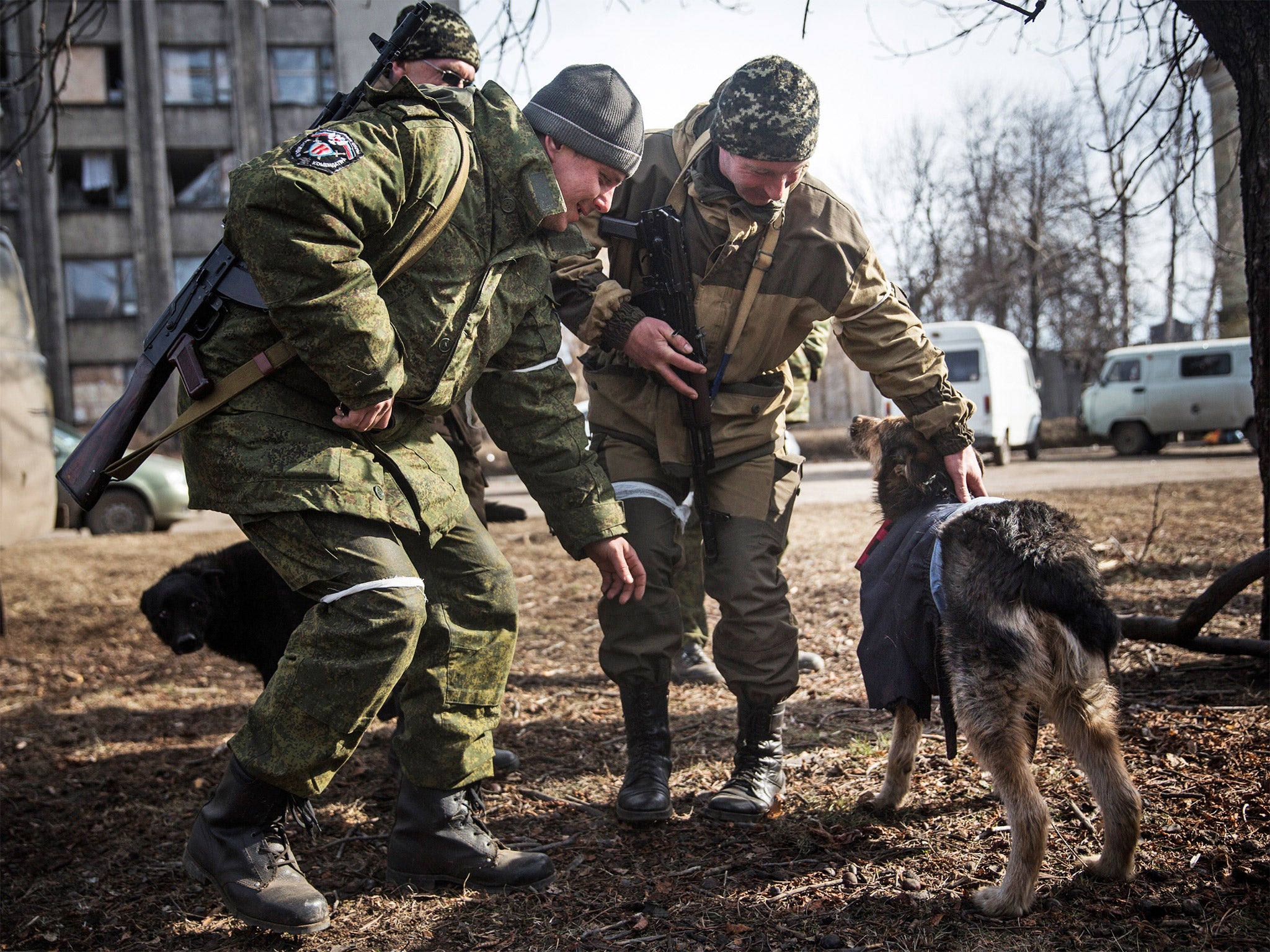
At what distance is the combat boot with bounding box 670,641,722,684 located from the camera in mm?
4852

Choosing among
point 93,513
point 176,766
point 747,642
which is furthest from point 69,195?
point 747,642

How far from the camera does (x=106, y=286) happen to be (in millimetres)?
28734

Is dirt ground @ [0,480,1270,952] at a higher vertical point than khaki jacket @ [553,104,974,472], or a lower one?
lower

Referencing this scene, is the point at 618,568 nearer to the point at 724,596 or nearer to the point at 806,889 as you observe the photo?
the point at 724,596

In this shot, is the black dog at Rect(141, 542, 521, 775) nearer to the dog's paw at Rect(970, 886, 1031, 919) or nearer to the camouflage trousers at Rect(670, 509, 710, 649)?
the camouflage trousers at Rect(670, 509, 710, 649)

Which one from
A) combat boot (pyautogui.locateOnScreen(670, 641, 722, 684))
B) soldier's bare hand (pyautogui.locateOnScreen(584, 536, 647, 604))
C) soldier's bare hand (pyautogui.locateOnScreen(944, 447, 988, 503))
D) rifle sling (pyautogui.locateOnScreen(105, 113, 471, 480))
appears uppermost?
rifle sling (pyautogui.locateOnScreen(105, 113, 471, 480))

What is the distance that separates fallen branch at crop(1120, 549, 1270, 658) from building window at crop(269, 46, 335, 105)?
30.8 meters

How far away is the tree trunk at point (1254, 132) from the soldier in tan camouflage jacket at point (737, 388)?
1419mm

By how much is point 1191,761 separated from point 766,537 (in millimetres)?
1625

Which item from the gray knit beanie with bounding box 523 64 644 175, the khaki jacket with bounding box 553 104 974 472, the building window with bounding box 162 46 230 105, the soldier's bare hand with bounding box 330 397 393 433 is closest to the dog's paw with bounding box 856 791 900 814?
the khaki jacket with bounding box 553 104 974 472

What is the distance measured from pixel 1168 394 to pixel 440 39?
777 inches

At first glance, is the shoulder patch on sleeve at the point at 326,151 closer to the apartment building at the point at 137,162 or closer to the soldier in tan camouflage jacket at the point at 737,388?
the soldier in tan camouflage jacket at the point at 737,388

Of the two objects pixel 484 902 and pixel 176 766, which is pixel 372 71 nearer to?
pixel 484 902

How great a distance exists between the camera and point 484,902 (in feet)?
8.81
